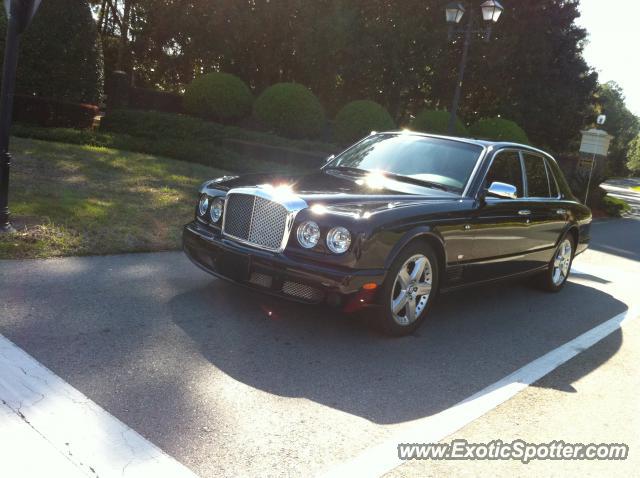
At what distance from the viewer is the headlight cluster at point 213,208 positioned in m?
5.08

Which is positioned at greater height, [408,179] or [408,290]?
[408,179]

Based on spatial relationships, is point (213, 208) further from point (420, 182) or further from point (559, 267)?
point (559, 267)

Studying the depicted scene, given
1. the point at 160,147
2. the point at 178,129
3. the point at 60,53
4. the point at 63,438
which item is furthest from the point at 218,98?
the point at 63,438

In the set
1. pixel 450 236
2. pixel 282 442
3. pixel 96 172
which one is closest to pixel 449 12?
pixel 96 172

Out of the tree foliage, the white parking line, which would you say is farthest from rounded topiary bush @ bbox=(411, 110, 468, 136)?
the white parking line

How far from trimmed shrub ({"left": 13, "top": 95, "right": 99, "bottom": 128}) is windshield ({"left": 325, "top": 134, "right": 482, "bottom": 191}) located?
9.95 m

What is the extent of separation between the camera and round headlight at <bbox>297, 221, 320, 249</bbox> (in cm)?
445

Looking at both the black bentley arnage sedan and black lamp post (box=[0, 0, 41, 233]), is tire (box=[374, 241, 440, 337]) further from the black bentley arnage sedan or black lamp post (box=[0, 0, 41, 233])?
black lamp post (box=[0, 0, 41, 233])

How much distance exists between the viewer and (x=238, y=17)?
23469mm

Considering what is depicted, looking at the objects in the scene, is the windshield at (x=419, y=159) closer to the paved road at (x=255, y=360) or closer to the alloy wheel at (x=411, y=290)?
the alloy wheel at (x=411, y=290)

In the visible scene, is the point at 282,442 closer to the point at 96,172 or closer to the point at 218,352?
the point at 218,352

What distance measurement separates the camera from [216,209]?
16.8 ft

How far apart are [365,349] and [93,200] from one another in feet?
17.1

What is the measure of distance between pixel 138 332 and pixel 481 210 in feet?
9.96
